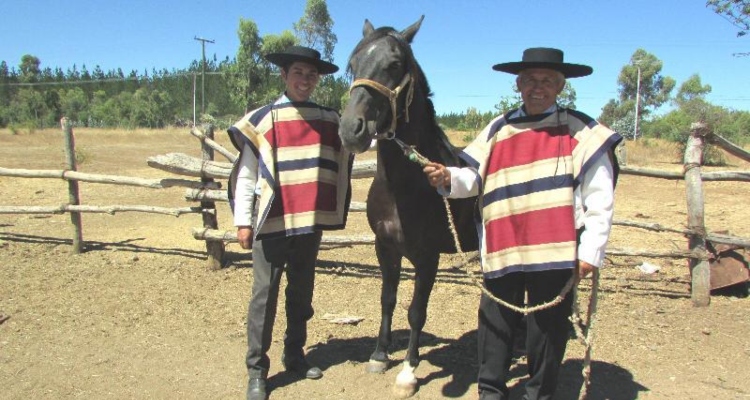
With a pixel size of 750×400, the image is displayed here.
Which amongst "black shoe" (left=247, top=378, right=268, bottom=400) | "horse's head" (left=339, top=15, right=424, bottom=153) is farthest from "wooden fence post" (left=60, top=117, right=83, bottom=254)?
"horse's head" (left=339, top=15, right=424, bottom=153)

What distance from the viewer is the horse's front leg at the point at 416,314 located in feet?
10.3

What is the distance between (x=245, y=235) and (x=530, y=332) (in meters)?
1.67

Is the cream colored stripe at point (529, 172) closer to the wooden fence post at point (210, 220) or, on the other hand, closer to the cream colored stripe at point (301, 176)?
the cream colored stripe at point (301, 176)

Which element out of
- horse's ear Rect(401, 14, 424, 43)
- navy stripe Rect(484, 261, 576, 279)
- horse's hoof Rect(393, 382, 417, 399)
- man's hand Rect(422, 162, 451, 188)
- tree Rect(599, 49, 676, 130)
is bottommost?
horse's hoof Rect(393, 382, 417, 399)

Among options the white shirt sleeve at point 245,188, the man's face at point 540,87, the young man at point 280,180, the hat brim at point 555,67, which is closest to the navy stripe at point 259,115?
the young man at point 280,180

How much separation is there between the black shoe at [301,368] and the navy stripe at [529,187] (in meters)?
1.70

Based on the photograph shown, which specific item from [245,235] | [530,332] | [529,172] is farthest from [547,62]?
[245,235]

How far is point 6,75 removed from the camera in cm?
6059

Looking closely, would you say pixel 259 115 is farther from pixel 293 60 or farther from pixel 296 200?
pixel 296 200

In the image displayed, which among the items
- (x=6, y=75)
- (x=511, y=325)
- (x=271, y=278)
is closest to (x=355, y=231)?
(x=271, y=278)

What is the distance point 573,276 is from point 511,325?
446 millimetres

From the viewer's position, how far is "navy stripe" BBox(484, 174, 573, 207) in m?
2.34

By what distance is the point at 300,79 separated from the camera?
9.88ft

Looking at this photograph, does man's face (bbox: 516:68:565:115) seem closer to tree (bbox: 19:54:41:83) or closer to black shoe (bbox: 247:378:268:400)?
black shoe (bbox: 247:378:268:400)
